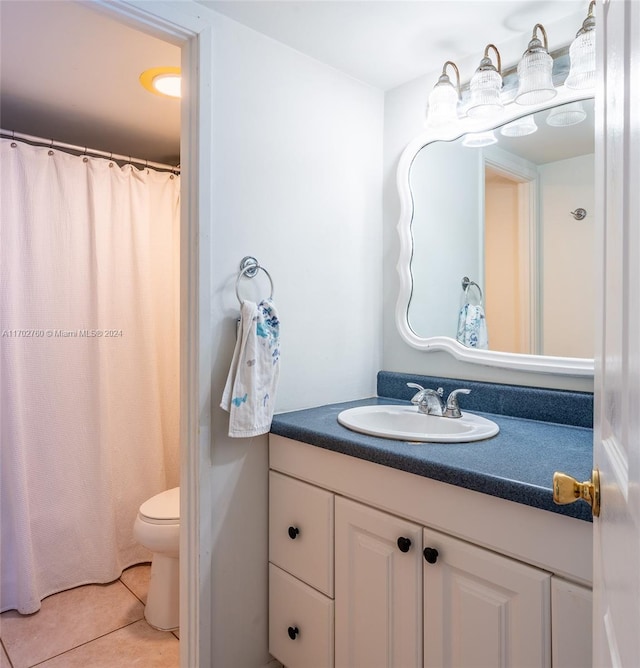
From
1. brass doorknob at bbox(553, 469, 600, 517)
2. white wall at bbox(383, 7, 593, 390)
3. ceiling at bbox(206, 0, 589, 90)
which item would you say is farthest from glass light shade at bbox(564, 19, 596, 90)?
brass doorknob at bbox(553, 469, 600, 517)

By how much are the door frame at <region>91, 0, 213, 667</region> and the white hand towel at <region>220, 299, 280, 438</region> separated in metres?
0.10

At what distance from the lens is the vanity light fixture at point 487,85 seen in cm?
152

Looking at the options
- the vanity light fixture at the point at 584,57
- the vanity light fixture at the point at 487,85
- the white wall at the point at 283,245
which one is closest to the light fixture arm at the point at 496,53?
the vanity light fixture at the point at 487,85

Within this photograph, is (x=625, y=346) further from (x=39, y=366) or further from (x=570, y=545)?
(x=39, y=366)

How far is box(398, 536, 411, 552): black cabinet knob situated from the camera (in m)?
1.15

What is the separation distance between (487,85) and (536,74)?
0.49 feet

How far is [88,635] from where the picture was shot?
1.80m

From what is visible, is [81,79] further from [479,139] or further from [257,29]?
[479,139]

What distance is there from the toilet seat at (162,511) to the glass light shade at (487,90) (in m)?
1.88

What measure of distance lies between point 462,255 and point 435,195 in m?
0.28

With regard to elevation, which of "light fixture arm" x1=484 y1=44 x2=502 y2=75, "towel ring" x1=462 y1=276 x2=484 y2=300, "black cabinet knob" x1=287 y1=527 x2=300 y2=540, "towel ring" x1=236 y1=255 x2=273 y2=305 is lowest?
"black cabinet knob" x1=287 y1=527 x2=300 y2=540

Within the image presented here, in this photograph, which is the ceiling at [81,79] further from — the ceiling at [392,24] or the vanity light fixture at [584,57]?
the vanity light fixture at [584,57]

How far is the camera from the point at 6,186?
6.45 feet

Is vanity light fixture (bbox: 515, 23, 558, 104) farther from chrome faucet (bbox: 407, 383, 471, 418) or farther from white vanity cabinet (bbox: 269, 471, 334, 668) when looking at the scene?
white vanity cabinet (bbox: 269, 471, 334, 668)
